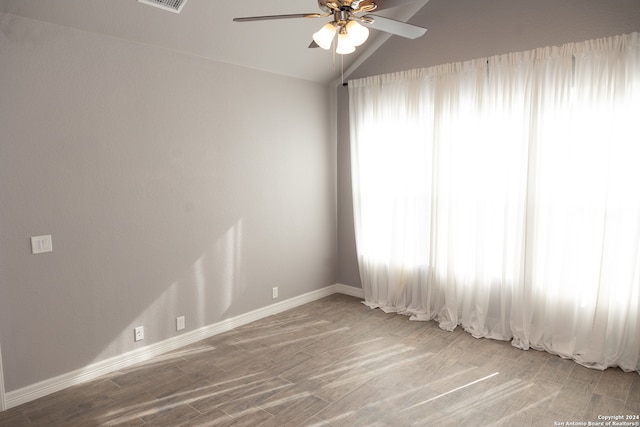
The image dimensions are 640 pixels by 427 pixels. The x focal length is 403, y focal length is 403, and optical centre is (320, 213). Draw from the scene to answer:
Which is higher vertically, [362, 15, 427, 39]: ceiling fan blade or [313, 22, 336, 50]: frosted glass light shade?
[362, 15, 427, 39]: ceiling fan blade

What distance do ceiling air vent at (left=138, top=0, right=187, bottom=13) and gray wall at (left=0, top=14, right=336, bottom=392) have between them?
0.49m

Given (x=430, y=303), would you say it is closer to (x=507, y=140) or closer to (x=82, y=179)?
(x=507, y=140)

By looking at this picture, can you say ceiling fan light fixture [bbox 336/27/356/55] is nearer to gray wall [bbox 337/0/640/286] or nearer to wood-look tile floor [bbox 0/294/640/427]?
gray wall [bbox 337/0/640/286]

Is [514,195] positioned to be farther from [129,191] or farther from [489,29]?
[129,191]

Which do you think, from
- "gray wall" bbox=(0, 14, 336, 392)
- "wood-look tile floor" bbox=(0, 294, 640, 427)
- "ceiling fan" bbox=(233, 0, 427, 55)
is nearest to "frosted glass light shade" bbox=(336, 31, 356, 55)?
"ceiling fan" bbox=(233, 0, 427, 55)

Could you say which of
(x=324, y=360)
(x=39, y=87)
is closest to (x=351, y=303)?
(x=324, y=360)

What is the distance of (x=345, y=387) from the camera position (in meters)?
2.96

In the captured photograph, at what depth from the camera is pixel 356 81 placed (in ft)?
15.1

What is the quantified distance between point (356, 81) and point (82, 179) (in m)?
3.00

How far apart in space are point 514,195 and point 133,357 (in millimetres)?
3547

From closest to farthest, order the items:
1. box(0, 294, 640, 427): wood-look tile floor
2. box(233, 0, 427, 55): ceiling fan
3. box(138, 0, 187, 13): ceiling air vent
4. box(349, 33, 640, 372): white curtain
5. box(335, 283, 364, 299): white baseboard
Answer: box(233, 0, 427, 55): ceiling fan
box(0, 294, 640, 427): wood-look tile floor
box(138, 0, 187, 13): ceiling air vent
box(349, 33, 640, 372): white curtain
box(335, 283, 364, 299): white baseboard

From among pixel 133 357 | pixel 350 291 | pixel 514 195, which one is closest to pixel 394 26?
pixel 514 195

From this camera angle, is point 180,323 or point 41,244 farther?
point 180,323

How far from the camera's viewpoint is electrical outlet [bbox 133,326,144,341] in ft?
10.9
